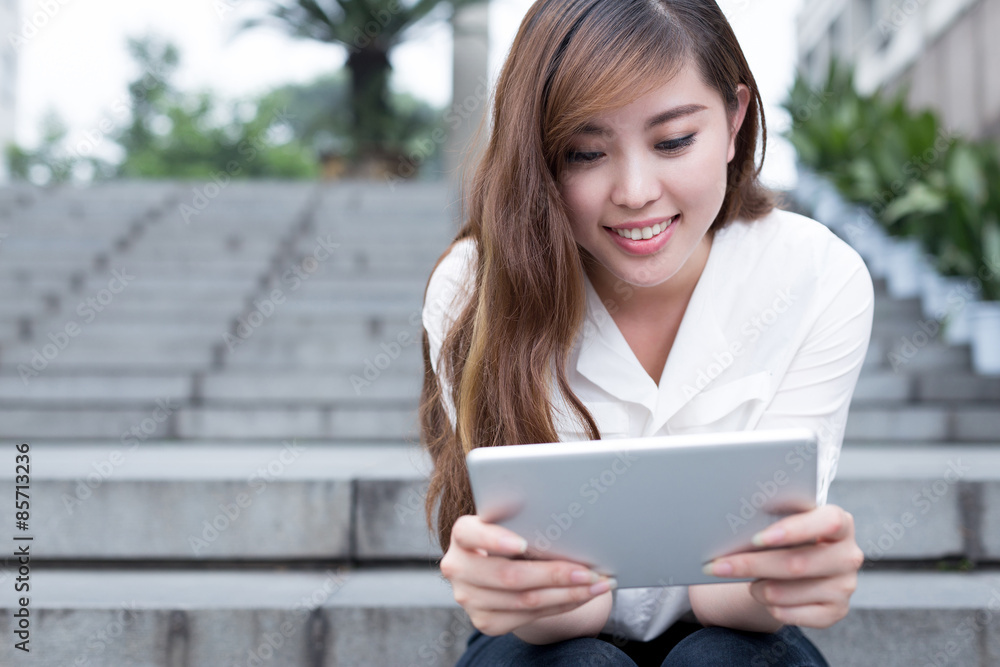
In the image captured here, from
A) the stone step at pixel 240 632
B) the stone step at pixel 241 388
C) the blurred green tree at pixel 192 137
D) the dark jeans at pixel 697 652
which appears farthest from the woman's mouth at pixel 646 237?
the blurred green tree at pixel 192 137

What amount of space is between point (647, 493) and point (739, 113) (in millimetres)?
783

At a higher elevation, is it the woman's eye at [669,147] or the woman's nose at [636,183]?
the woman's eye at [669,147]

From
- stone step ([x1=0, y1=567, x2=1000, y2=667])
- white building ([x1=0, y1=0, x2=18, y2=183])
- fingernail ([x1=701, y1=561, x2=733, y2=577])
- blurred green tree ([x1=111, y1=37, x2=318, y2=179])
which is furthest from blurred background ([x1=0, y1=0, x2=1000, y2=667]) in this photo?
white building ([x1=0, y1=0, x2=18, y2=183])

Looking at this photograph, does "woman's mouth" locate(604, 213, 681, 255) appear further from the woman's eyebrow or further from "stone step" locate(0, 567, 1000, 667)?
"stone step" locate(0, 567, 1000, 667)

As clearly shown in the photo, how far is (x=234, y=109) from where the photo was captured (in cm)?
3103

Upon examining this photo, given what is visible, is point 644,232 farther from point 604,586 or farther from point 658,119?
point 604,586

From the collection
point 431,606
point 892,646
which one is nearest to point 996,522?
point 892,646

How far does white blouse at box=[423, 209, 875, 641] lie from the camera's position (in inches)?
50.9

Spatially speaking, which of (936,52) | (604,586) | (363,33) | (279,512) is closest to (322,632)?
(279,512)

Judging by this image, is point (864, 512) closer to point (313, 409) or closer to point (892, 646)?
point (892, 646)

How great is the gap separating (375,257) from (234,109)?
2932 centimetres

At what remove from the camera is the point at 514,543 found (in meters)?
0.95

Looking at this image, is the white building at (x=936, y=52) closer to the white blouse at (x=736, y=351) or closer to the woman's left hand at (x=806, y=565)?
the white blouse at (x=736, y=351)

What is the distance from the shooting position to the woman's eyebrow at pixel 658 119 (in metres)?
1.17
